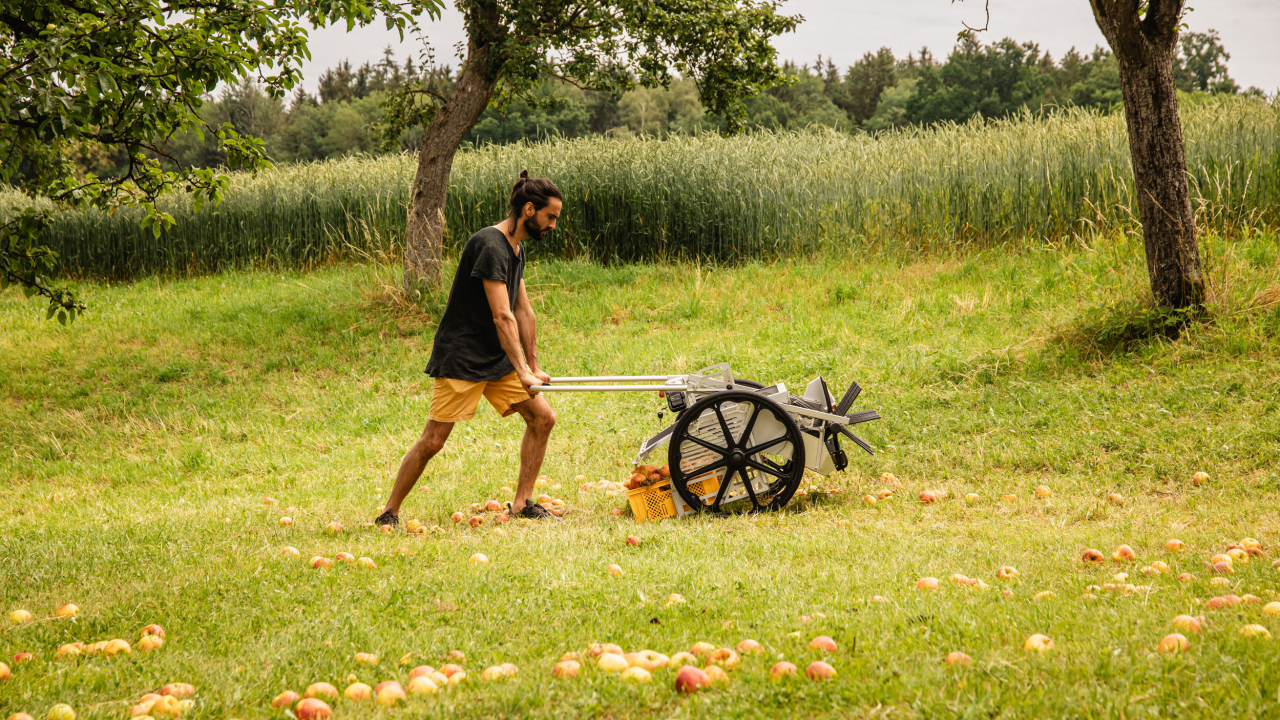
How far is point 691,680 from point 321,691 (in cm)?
121

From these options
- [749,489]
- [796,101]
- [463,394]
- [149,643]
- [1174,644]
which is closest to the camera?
[1174,644]

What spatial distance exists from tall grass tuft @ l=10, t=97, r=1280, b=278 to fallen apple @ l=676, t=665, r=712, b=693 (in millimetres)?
9049

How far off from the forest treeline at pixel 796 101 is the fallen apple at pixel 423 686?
31297 millimetres

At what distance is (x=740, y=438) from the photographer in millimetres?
5109

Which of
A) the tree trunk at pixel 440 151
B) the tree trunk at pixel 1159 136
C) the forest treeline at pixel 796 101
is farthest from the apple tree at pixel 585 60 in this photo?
the forest treeline at pixel 796 101

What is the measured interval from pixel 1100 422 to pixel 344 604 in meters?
5.45

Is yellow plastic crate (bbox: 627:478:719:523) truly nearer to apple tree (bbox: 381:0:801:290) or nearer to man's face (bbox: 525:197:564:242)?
man's face (bbox: 525:197:564:242)

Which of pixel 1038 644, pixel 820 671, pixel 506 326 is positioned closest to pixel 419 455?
pixel 506 326

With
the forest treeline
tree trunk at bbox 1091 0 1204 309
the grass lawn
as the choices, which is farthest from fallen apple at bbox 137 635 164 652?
the forest treeline

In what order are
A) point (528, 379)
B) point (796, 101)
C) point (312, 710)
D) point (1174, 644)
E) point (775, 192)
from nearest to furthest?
point (312, 710) < point (1174, 644) < point (528, 379) < point (775, 192) < point (796, 101)

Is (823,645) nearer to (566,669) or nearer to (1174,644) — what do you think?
(566,669)

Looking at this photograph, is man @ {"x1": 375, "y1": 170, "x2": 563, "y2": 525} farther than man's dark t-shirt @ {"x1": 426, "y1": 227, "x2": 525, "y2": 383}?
No

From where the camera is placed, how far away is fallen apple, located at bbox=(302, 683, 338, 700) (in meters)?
2.75

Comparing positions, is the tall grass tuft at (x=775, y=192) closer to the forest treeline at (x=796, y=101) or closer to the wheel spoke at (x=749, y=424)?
the wheel spoke at (x=749, y=424)
